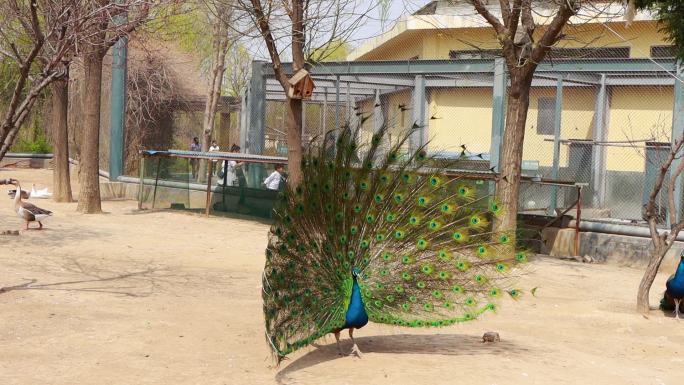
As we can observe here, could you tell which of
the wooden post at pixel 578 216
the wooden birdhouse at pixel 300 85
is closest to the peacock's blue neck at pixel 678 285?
the wooden post at pixel 578 216

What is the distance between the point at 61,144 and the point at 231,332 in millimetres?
14133

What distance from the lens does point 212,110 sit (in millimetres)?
29203

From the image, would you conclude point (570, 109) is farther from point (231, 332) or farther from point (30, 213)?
point (231, 332)

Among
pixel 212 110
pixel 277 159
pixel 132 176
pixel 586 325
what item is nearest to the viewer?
pixel 586 325

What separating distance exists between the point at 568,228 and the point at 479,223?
9.29m

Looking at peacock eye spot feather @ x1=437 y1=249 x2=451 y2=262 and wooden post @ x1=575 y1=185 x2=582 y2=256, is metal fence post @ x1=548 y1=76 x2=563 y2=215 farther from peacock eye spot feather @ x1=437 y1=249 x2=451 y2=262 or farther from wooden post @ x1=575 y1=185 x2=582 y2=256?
peacock eye spot feather @ x1=437 y1=249 x2=451 y2=262

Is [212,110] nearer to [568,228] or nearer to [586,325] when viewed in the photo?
[568,228]

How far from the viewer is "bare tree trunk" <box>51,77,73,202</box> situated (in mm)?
21938

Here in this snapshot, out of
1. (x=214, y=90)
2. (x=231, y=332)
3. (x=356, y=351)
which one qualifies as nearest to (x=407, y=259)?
(x=356, y=351)

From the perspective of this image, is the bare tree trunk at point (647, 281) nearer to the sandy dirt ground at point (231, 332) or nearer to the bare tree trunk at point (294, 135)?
the sandy dirt ground at point (231, 332)

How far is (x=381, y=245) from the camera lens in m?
8.22

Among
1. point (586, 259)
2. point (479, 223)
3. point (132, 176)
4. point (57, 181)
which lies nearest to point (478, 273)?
point (479, 223)

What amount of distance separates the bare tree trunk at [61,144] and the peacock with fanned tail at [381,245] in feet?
49.2

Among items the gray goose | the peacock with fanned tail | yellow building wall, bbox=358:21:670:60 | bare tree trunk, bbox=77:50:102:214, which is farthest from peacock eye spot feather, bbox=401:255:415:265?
bare tree trunk, bbox=77:50:102:214
